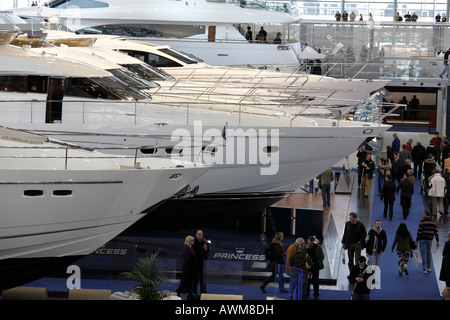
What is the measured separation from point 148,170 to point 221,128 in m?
3.84

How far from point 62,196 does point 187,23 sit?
1519 centimetres

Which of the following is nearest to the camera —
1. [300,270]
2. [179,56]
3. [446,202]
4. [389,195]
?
[300,270]

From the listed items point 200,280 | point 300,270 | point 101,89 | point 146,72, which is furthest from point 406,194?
point 200,280

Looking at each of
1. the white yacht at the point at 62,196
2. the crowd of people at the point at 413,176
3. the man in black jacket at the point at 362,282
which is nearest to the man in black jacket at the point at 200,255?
the white yacht at the point at 62,196

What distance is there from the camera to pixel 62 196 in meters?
11.1

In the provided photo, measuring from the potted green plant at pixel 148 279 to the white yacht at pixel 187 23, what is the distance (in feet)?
46.6

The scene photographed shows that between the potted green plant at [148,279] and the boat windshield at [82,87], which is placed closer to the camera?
the potted green plant at [148,279]

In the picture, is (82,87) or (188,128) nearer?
(82,87)

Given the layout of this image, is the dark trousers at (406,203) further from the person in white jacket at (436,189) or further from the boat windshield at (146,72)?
the boat windshield at (146,72)

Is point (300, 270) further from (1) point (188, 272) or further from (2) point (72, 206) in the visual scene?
(2) point (72, 206)

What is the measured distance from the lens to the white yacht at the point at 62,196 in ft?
36.0

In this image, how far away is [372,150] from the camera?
22.4 meters

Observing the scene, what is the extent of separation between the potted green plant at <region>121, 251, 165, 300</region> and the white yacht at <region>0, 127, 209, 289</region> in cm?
74
